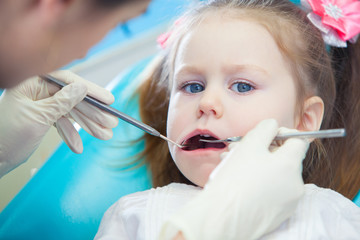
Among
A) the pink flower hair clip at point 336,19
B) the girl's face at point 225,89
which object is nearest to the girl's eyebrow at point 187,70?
the girl's face at point 225,89

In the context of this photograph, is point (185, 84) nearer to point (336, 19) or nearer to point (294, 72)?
point (294, 72)

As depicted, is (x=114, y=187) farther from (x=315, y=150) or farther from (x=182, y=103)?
(x=315, y=150)

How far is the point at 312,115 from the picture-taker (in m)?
1.29

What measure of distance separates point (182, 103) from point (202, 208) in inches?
18.6

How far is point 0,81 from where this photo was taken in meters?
0.78

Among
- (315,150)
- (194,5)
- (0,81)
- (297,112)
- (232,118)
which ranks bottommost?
(315,150)

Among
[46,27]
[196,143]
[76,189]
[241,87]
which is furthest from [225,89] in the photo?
[76,189]

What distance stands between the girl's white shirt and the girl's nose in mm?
229

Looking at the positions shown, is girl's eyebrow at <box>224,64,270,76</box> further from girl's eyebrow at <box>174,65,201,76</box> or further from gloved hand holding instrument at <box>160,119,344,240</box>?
gloved hand holding instrument at <box>160,119,344,240</box>

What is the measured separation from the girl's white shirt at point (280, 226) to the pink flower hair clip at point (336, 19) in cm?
45

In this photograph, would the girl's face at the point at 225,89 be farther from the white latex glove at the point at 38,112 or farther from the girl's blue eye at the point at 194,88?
the white latex glove at the point at 38,112

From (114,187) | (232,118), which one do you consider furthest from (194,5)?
(114,187)

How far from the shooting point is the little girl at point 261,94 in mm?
1115

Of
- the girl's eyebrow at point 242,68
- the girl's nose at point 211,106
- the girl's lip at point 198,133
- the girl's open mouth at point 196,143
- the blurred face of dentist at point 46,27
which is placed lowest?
the girl's open mouth at point 196,143
